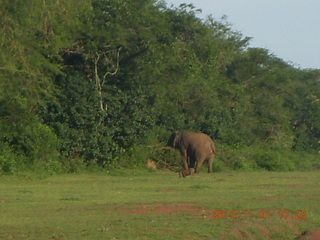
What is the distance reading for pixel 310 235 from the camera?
12133mm

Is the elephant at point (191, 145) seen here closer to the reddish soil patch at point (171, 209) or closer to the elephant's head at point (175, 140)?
the elephant's head at point (175, 140)

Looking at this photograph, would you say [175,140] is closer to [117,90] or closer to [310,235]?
[117,90]

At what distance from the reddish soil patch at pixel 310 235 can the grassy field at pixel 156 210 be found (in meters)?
0.24

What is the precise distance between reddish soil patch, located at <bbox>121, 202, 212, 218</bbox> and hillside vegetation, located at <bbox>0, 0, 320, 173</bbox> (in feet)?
27.0

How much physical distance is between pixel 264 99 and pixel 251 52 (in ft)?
10.2

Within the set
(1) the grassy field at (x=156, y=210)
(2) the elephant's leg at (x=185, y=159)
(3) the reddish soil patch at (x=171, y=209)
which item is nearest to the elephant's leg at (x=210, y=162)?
(2) the elephant's leg at (x=185, y=159)

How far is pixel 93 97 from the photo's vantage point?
2617 cm

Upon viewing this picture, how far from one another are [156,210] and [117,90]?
554 inches

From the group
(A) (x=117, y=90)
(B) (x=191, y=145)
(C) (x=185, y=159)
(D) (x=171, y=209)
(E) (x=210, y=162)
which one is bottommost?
(E) (x=210, y=162)

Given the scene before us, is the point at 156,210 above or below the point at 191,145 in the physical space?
above

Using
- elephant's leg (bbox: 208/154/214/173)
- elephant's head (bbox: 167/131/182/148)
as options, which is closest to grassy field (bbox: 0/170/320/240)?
elephant's head (bbox: 167/131/182/148)
